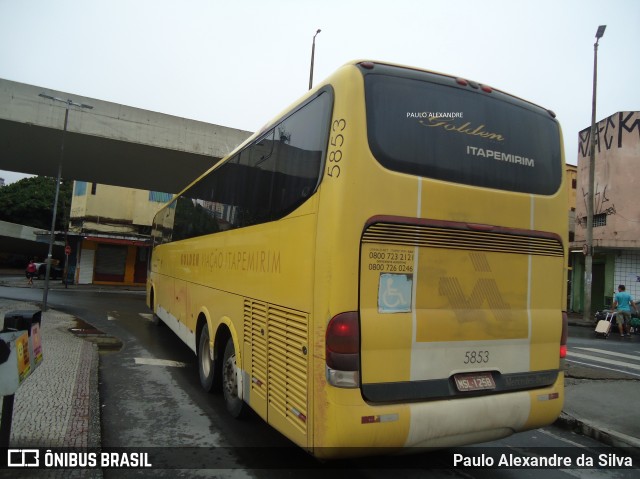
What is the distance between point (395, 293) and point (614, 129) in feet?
78.6

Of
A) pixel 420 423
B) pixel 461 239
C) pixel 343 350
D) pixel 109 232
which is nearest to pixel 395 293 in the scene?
pixel 343 350

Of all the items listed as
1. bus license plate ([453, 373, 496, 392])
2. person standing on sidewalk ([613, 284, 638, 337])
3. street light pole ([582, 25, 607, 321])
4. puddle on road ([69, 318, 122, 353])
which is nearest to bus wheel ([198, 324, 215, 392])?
puddle on road ([69, 318, 122, 353])

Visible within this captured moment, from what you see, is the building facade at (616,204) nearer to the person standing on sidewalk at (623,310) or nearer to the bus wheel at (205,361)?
the person standing on sidewalk at (623,310)

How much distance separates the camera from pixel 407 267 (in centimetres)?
350

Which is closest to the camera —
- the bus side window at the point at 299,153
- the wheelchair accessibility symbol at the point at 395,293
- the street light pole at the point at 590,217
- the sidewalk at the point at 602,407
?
the wheelchair accessibility symbol at the point at 395,293

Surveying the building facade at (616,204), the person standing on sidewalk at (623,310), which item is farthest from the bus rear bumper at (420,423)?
the building facade at (616,204)

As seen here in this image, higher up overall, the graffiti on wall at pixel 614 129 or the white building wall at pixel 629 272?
the graffiti on wall at pixel 614 129

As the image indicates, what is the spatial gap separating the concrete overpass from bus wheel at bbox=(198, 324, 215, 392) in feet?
35.8

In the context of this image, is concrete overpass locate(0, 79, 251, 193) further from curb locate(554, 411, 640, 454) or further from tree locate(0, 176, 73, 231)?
tree locate(0, 176, 73, 231)

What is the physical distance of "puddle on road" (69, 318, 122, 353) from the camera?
9648 millimetres

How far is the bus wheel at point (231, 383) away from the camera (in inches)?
207

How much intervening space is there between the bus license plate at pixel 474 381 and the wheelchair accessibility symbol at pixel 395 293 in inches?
30.4

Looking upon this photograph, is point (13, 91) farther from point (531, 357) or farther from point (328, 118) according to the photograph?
point (531, 357)

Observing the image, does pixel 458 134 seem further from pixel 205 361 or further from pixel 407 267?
pixel 205 361
